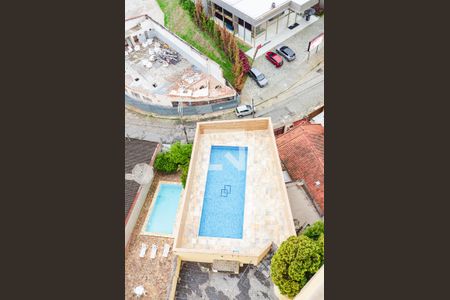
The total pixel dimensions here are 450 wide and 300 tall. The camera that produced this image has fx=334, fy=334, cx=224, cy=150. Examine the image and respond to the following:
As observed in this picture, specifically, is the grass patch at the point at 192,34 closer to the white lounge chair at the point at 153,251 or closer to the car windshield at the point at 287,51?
the car windshield at the point at 287,51

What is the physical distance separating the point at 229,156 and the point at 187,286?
10099mm

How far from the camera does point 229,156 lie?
26422 millimetres

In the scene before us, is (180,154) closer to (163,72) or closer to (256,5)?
(163,72)

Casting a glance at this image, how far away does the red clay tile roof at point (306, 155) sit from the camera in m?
26.3

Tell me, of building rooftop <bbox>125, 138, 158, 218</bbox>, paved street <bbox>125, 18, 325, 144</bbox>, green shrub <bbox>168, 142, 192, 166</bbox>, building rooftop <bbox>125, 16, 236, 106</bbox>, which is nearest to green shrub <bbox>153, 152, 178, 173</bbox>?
green shrub <bbox>168, 142, 192, 166</bbox>

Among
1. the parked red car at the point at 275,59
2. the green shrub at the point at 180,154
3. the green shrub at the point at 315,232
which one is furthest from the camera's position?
the parked red car at the point at 275,59

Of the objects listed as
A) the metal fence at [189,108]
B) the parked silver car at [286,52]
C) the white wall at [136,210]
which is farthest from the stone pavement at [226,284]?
the parked silver car at [286,52]

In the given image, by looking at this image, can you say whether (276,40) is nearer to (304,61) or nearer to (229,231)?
(304,61)

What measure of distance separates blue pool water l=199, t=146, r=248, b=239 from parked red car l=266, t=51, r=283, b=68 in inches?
562

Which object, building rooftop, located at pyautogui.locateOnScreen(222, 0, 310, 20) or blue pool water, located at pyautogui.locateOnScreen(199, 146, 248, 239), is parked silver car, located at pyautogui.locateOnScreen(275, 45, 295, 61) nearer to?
building rooftop, located at pyautogui.locateOnScreen(222, 0, 310, 20)

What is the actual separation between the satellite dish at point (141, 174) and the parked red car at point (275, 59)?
18134 millimetres

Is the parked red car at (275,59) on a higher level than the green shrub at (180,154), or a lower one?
higher

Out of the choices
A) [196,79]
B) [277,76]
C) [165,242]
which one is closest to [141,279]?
[165,242]

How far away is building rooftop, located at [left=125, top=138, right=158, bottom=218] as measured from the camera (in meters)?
27.7
